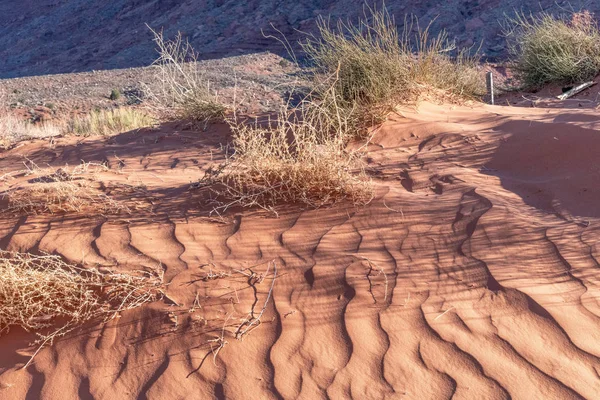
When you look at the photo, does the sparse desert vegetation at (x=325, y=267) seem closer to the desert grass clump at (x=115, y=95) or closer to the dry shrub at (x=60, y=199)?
the dry shrub at (x=60, y=199)

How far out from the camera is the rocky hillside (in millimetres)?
24750

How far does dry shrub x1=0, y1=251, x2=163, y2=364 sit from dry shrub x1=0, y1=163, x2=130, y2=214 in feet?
3.41

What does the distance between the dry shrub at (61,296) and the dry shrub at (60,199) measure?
3.41ft

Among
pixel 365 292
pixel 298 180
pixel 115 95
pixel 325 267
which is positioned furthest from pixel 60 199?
pixel 115 95

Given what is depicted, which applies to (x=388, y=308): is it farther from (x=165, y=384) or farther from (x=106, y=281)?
(x=106, y=281)

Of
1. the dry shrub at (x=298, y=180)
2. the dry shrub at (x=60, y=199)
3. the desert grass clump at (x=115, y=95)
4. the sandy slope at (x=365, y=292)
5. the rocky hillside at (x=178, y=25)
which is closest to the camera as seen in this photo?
the sandy slope at (x=365, y=292)

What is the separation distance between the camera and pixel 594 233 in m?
3.49

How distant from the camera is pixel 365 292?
3168 mm

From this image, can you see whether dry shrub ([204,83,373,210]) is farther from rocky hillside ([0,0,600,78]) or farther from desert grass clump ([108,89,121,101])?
rocky hillside ([0,0,600,78])

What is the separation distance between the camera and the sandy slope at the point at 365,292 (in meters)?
2.67

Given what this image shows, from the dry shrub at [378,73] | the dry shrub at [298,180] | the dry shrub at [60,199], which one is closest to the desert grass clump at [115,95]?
the dry shrub at [378,73]

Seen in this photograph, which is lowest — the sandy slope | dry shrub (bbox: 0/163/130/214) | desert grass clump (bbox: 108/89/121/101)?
desert grass clump (bbox: 108/89/121/101)

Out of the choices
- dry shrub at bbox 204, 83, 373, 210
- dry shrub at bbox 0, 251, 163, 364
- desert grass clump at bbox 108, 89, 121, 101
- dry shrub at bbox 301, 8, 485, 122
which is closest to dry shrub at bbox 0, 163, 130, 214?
dry shrub at bbox 204, 83, 373, 210

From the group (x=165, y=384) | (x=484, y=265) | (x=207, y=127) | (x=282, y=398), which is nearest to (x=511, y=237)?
(x=484, y=265)
